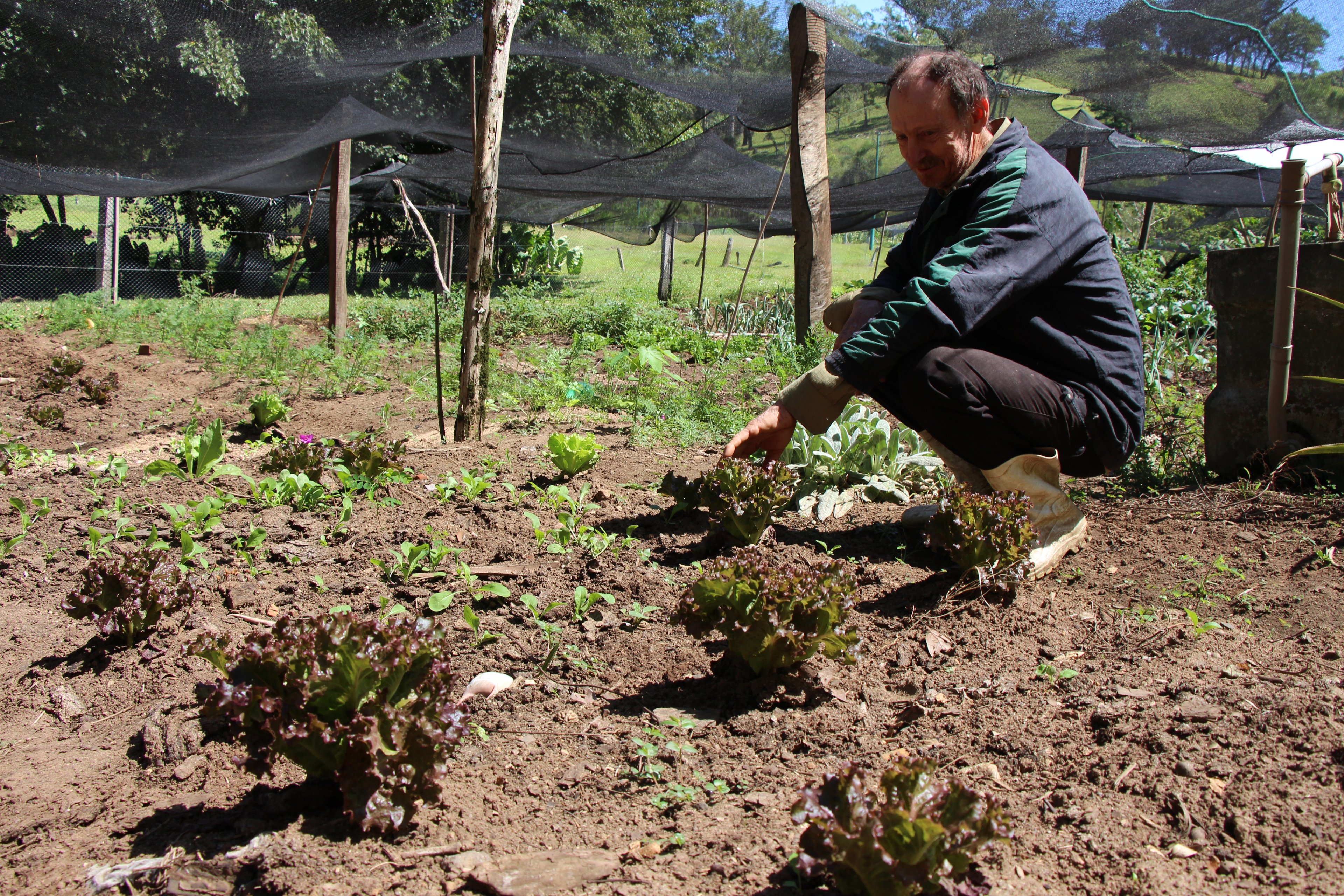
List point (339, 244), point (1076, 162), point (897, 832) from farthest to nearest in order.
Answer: point (339, 244)
point (1076, 162)
point (897, 832)

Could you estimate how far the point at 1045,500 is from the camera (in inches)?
115

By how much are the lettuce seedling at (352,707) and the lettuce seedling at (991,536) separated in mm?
1586

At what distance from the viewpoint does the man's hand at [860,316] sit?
3125mm

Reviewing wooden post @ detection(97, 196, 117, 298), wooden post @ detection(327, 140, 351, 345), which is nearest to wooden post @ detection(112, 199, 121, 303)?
wooden post @ detection(97, 196, 117, 298)

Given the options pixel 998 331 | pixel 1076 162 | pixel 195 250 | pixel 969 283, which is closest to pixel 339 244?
pixel 1076 162

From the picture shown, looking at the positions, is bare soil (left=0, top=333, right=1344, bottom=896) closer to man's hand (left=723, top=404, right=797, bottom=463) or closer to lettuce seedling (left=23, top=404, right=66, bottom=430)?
man's hand (left=723, top=404, right=797, bottom=463)

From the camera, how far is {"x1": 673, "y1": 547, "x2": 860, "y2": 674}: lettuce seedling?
2.16 m

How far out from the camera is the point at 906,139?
2900 mm

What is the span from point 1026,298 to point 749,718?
1647mm

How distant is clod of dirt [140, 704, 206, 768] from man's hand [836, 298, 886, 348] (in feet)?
7.32

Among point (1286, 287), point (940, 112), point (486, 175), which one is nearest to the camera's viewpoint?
point (940, 112)

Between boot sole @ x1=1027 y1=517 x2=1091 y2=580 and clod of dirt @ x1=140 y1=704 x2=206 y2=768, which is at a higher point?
boot sole @ x1=1027 y1=517 x2=1091 y2=580

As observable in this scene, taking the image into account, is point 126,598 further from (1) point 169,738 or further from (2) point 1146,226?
(2) point 1146,226

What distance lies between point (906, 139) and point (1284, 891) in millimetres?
2275
